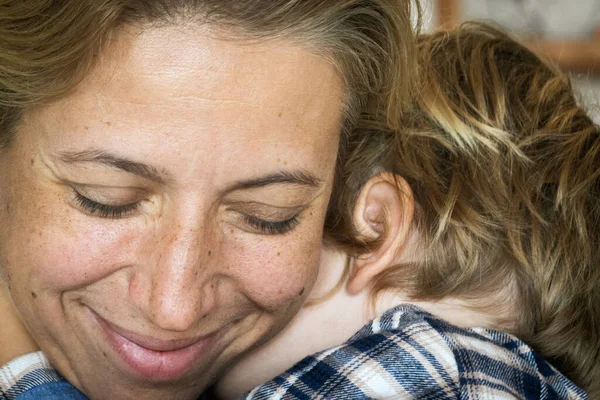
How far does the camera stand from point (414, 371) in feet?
4.64

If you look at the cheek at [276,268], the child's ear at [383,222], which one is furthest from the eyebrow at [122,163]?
the child's ear at [383,222]

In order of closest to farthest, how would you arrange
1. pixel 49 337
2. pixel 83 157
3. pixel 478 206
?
pixel 83 157 < pixel 49 337 < pixel 478 206

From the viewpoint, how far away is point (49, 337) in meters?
1.52

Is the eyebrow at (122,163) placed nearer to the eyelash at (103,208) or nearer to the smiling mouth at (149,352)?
the eyelash at (103,208)

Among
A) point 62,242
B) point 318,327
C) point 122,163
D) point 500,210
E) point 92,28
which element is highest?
point 92,28

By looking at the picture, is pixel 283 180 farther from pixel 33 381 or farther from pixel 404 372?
pixel 33 381

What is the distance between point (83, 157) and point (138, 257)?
0.53 feet

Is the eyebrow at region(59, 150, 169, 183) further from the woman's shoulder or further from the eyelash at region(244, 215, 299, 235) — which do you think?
the woman's shoulder

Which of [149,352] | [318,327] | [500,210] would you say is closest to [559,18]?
[500,210]

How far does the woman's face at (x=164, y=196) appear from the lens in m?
1.31

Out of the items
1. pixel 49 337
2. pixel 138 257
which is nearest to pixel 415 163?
pixel 138 257

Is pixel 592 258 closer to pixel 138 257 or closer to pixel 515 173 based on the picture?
pixel 515 173

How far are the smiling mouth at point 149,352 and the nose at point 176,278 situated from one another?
0.09 meters

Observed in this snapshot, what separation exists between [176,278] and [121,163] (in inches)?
7.1
